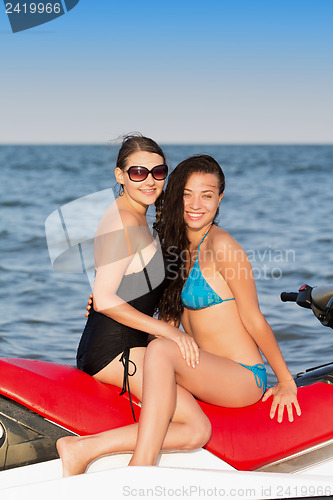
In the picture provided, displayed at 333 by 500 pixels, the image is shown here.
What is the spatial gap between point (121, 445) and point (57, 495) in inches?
11.0

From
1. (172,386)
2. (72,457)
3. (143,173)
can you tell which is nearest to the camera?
(72,457)

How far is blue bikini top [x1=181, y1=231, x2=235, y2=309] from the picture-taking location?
2535mm

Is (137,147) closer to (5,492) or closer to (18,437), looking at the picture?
(18,437)

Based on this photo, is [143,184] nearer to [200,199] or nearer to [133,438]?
[200,199]

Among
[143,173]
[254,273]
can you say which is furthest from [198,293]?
[254,273]

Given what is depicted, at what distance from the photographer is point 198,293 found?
254 cm

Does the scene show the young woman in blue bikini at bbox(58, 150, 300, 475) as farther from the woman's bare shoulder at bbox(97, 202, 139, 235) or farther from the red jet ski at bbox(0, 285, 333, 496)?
the woman's bare shoulder at bbox(97, 202, 139, 235)

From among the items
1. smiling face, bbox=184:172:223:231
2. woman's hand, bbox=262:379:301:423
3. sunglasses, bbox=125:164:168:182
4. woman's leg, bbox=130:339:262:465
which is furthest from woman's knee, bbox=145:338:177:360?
sunglasses, bbox=125:164:168:182

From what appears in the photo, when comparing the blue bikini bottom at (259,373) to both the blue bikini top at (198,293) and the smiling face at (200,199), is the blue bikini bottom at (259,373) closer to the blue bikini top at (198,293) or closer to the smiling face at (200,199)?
the blue bikini top at (198,293)

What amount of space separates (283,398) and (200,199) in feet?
3.00

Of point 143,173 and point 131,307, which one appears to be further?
point 143,173

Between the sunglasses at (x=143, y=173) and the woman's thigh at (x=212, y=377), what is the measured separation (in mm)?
761

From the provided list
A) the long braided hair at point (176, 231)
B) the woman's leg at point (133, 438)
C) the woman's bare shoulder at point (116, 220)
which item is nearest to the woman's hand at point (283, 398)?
the woman's leg at point (133, 438)

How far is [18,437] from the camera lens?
82.6 inches
